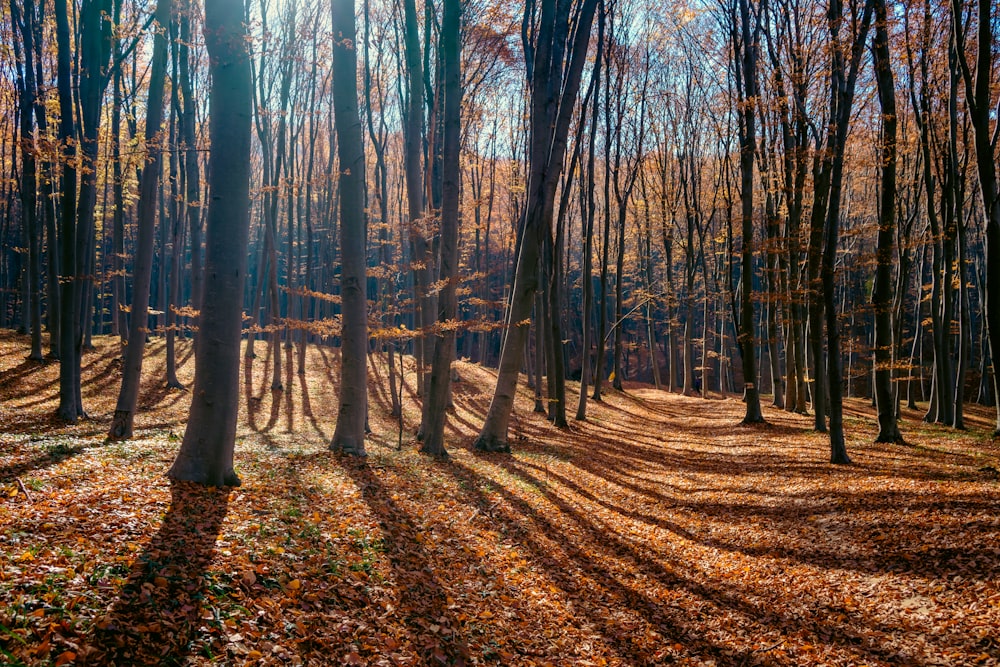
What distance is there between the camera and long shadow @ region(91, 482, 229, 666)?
2988 millimetres

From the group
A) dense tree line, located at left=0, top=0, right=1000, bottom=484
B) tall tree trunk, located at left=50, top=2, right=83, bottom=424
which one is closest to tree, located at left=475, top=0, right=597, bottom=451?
dense tree line, located at left=0, top=0, right=1000, bottom=484

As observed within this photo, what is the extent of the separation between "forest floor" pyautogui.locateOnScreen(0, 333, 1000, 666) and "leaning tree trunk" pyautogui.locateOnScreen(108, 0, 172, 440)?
1.08 m

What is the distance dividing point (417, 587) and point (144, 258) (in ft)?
27.6

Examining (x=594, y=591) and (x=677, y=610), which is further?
(x=594, y=591)

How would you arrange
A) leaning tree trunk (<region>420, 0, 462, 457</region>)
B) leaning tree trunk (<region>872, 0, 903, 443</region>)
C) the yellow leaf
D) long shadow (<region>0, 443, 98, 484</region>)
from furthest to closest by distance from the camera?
leaning tree trunk (<region>872, 0, 903, 443</region>)
leaning tree trunk (<region>420, 0, 462, 457</region>)
long shadow (<region>0, 443, 98, 484</region>)
the yellow leaf

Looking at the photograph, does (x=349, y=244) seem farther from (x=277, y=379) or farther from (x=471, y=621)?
(x=277, y=379)

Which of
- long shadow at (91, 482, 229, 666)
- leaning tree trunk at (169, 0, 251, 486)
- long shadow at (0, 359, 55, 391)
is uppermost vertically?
leaning tree trunk at (169, 0, 251, 486)

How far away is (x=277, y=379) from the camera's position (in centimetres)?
1877

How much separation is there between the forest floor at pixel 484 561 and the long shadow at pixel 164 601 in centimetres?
2

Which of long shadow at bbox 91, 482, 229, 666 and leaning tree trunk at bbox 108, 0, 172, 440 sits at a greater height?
leaning tree trunk at bbox 108, 0, 172, 440

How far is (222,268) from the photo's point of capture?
5.64 m

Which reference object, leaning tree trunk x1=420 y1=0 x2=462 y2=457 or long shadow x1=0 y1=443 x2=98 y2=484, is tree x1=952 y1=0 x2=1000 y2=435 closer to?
leaning tree trunk x1=420 y1=0 x2=462 y2=457

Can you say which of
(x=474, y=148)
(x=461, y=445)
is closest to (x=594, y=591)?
(x=461, y=445)

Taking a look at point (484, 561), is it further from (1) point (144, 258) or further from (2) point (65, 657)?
(1) point (144, 258)
